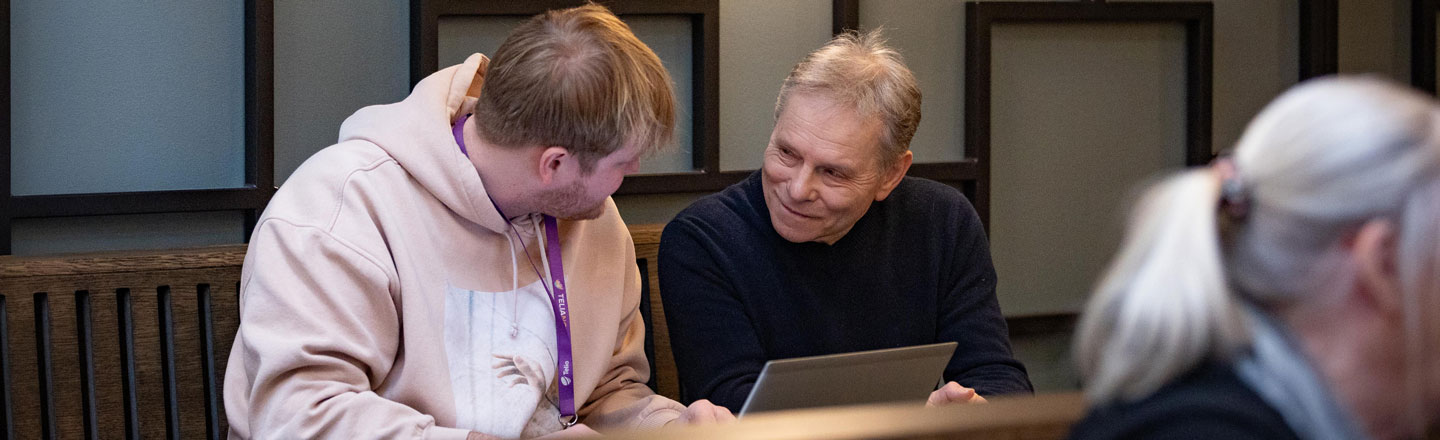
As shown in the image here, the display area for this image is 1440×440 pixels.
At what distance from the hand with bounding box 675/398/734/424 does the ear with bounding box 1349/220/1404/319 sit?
3.73 feet

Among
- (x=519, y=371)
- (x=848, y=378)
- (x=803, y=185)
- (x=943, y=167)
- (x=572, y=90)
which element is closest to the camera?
(x=848, y=378)

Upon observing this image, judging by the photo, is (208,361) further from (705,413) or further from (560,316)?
(705,413)

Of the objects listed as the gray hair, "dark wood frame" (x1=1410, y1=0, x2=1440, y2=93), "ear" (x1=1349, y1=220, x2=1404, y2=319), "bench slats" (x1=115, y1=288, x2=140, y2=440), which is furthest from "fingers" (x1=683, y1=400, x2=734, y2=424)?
"dark wood frame" (x1=1410, y1=0, x2=1440, y2=93)

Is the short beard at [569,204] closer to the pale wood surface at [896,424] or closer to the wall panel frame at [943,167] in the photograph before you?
the wall panel frame at [943,167]

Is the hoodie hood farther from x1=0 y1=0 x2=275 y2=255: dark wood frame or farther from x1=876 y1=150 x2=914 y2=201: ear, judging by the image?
x1=876 y1=150 x2=914 y2=201: ear

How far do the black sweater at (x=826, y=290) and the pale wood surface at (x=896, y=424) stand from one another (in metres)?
1.21

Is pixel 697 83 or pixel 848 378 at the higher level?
pixel 697 83

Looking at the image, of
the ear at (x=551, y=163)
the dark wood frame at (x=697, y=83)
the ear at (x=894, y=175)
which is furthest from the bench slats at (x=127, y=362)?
the ear at (x=894, y=175)

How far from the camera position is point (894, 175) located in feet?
7.51

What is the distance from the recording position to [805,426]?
0.84 meters

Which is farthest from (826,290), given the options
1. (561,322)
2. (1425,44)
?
(1425,44)

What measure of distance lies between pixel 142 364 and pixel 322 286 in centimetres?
46

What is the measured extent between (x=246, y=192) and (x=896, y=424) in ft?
5.72

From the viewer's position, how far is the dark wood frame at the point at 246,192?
2.17 meters
